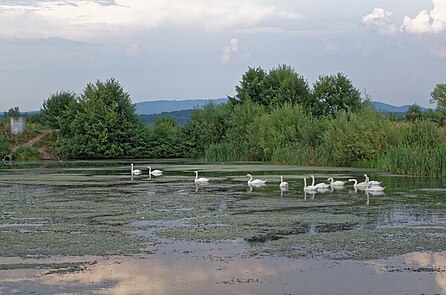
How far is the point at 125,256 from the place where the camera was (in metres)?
12.1

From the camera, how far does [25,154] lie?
2399 inches

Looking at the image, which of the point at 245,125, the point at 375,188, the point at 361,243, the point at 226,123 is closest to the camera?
the point at 361,243

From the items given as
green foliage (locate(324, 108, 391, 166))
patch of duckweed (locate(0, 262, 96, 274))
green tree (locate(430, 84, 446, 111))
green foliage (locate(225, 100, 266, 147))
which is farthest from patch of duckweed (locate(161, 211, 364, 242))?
green tree (locate(430, 84, 446, 111))

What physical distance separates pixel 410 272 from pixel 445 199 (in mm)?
9960

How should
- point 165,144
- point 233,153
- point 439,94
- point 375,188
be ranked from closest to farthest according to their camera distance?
point 375,188
point 233,153
point 165,144
point 439,94

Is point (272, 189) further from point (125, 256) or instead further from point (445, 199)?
point (125, 256)

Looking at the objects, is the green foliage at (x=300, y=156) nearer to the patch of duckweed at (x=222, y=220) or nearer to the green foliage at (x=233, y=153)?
the green foliage at (x=233, y=153)

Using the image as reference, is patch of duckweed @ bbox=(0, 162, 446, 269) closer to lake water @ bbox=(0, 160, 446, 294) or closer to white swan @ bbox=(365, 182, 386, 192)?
lake water @ bbox=(0, 160, 446, 294)

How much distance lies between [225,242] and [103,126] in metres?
47.8

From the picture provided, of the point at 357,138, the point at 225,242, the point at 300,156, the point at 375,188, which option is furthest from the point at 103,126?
the point at 225,242

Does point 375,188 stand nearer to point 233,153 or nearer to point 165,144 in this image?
point 233,153

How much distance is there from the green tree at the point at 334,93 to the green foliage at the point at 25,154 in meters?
24.2

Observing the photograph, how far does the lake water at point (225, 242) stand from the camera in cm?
1008

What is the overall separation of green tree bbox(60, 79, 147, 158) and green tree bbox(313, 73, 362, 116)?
15.6 meters
